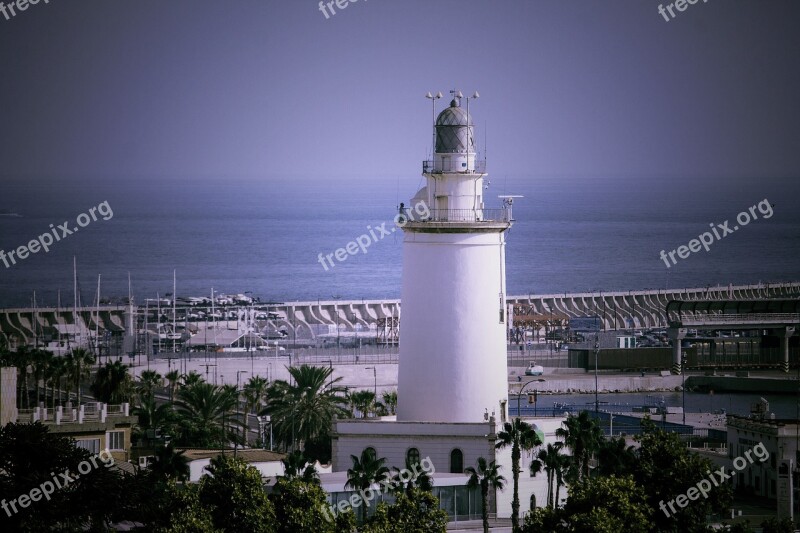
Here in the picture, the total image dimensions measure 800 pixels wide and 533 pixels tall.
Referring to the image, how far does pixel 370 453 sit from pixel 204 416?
12.3m

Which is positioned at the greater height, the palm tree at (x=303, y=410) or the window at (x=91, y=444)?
the palm tree at (x=303, y=410)

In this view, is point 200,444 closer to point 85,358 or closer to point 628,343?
point 85,358

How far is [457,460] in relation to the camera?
142ft

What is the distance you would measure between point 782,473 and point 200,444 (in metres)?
17.5

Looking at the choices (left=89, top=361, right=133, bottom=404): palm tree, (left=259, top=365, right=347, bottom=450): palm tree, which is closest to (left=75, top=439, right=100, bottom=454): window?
(left=259, top=365, right=347, bottom=450): palm tree

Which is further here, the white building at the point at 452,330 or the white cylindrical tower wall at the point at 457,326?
the white cylindrical tower wall at the point at 457,326

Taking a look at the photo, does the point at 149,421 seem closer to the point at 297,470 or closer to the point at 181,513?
the point at 297,470

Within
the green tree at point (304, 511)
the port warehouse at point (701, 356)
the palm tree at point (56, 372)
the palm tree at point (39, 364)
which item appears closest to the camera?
the green tree at point (304, 511)

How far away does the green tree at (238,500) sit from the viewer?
35.9 metres

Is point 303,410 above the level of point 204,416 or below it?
above

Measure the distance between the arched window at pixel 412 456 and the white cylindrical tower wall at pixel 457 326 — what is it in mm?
1048

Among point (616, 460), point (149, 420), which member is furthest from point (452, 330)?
point (149, 420)

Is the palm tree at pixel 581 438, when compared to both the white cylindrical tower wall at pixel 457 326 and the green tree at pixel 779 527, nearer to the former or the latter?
the white cylindrical tower wall at pixel 457 326

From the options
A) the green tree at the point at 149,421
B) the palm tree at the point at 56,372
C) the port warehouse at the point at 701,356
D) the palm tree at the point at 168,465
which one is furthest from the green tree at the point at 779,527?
the port warehouse at the point at 701,356
